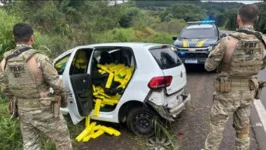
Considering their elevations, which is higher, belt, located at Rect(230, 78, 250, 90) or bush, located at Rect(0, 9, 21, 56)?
bush, located at Rect(0, 9, 21, 56)

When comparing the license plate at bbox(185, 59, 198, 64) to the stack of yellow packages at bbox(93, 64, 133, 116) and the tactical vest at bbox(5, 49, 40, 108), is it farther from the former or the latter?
the tactical vest at bbox(5, 49, 40, 108)

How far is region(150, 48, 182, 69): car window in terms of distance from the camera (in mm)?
4131

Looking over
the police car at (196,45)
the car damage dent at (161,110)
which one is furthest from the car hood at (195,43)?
the car damage dent at (161,110)

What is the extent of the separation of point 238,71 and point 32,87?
2237mm

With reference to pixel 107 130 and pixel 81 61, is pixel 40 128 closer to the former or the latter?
pixel 107 130

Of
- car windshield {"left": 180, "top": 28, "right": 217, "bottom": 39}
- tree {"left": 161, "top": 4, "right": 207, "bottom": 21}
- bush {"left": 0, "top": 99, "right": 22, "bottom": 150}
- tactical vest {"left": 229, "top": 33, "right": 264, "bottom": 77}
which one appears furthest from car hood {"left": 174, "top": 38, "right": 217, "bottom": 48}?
tree {"left": 161, "top": 4, "right": 207, "bottom": 21}

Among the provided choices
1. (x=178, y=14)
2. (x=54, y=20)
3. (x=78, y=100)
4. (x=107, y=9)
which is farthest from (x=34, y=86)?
(x=178, y=14)

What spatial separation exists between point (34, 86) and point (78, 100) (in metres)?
1.47

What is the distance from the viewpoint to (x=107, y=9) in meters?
21.5

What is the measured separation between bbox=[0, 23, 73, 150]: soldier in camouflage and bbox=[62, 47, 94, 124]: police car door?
1072mm

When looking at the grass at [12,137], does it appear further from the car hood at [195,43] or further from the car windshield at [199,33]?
the car windshield at [199,33]

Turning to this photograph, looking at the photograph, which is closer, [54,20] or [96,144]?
[96,144]

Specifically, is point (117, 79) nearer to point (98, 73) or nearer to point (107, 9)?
point (98, 73)

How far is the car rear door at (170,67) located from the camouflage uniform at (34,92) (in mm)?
1664
